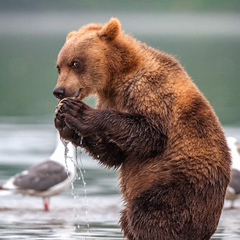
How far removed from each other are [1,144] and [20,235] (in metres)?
8.25

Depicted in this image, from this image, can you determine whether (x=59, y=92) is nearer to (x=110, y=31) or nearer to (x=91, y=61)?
(x=91, y=61)

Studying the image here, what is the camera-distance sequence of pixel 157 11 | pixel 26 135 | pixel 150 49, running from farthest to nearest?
pixel 157 11, pixel 26 135, pixel 150 49

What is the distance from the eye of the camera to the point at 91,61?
25.2ft

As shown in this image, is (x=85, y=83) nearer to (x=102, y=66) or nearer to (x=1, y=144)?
(x=102, y=66)

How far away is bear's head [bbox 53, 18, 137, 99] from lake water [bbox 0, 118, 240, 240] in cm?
101

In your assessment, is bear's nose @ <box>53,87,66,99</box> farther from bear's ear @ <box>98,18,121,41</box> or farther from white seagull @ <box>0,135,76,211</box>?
white seagull @ <box>0,135,76,211</box>

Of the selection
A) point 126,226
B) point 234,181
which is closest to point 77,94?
point 126,226

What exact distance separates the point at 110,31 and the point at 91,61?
0.27 metres

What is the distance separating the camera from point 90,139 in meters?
7.73

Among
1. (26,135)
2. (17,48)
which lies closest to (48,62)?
(17,48)

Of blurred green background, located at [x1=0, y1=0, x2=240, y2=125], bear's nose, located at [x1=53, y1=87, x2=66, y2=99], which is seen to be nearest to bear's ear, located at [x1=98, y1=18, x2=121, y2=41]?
bear's nose, located at [x1=53, y1=87, x2=66, y2=99]

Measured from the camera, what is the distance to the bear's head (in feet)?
25.1

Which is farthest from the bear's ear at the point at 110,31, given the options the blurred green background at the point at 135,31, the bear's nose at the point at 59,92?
the blurred green background at the point at 135,31

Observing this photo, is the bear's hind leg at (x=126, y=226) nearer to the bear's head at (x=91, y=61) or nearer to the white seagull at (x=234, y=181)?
the bear's head at (x=91, y=61)
